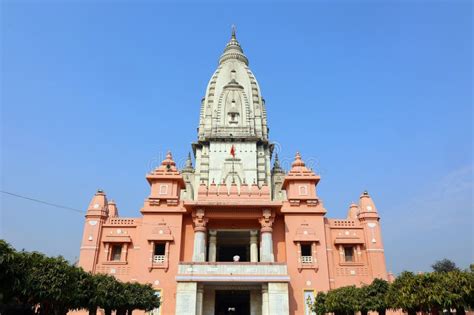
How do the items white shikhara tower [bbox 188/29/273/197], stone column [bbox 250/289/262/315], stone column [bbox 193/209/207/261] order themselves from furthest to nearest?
white shikhara tower [bbox 188/29/273/197]
stone column [bbox 193/209/207/261]
stone column [bbox 250/289/262/315]

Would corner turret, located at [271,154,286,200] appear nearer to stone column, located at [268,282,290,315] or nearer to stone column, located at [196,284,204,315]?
stone column, located at [268,282,290,315]

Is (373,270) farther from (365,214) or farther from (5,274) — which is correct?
(5,274)

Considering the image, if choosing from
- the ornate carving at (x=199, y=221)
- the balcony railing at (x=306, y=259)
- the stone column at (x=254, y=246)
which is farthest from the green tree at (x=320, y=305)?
the ornate carving at (x=199, y=221)

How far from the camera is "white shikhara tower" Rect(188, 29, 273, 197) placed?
3928 cm

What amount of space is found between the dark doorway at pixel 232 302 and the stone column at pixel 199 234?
4749 mm

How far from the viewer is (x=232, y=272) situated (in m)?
24.9

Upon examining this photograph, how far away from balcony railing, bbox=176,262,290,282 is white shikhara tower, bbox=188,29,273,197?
510 inches

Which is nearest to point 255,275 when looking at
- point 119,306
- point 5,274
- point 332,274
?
point 332,274

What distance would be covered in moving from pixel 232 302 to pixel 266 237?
826cm

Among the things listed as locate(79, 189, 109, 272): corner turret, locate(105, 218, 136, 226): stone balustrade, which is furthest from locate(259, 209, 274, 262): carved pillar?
locate(79, 189, 109, 272): corner turret

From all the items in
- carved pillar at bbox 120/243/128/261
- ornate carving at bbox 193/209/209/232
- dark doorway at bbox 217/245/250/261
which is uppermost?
ornate carving at bbox 193/209/209/232

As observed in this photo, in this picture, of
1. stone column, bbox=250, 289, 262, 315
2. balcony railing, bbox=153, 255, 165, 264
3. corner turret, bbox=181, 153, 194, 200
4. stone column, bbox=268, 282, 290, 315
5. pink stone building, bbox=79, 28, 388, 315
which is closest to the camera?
stone column, bbox=268, 282, 290, 315

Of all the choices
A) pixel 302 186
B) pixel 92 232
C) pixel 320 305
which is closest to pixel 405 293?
pixel 320 305

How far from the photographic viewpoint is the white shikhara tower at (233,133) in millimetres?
39281
